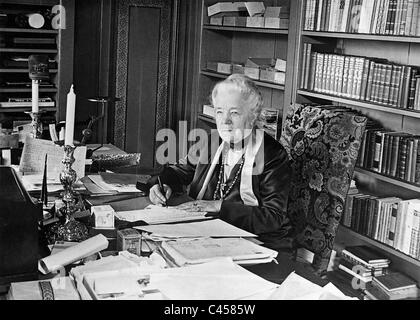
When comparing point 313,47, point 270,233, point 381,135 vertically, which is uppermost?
point 313,47

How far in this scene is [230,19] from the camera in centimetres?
429

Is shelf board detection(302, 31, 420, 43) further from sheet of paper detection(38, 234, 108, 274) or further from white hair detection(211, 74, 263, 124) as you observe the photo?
sheet of paper detection(38, 234, 108, 274)

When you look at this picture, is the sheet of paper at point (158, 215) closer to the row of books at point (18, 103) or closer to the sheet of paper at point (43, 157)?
the sheet of paper at point (43, 157)

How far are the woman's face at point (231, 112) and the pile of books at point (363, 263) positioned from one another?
3.91 feet

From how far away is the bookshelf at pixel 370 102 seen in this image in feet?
9.89

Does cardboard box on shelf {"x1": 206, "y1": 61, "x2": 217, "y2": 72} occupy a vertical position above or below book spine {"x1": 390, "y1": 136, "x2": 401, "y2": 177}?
above

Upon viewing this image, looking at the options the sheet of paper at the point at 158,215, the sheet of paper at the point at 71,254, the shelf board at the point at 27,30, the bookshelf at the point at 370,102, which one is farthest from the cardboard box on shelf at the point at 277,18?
the sheet of paper at the point at 71,254

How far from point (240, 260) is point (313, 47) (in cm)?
227

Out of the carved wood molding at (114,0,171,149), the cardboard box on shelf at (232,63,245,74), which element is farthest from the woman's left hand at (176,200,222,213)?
the carved wood molding at (114,0,171,149)

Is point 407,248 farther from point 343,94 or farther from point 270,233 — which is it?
point 270,233

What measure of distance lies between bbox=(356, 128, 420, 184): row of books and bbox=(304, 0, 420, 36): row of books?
1.62 ft

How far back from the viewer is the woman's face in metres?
2.36
